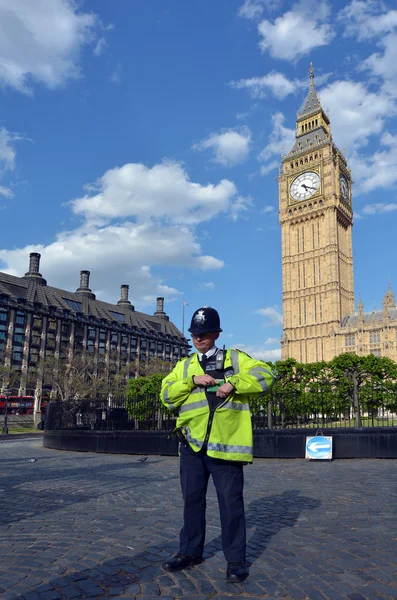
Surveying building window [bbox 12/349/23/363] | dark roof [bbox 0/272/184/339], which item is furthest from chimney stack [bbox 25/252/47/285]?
building window [bbox 12/349/23/363]

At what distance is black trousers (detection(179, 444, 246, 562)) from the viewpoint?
3.72m

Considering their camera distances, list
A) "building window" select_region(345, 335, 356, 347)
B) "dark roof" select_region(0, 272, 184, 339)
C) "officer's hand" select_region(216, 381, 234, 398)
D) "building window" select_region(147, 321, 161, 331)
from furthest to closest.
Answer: "building window" select_region(147, 321, 161, 331), "dark roof" select_region(0, 272, 184, 339), "building window" select_region(345, 335, 356, 347), "officer's hand" select_region(216, 381, 234, 398)

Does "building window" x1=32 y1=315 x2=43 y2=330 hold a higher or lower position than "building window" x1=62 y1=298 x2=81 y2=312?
lower

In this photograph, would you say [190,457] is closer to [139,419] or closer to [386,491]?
[386,491]

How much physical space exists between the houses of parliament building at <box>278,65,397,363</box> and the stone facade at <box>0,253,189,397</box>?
32.7 meters

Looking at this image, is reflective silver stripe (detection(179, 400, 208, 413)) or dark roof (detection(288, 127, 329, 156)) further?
dark roof (detection(288, 127, 329, 156))

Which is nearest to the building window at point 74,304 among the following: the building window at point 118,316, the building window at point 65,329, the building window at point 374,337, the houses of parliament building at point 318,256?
the building window at point 65,329

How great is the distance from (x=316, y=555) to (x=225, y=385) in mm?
1897

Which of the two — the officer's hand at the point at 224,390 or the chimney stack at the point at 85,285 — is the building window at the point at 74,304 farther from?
the officer's hand at the point at 224,390

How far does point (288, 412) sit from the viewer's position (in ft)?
45.1

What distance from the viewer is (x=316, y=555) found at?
4.18m

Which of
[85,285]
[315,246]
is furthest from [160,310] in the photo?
[315,246]

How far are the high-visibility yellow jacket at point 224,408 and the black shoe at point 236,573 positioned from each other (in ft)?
2.66

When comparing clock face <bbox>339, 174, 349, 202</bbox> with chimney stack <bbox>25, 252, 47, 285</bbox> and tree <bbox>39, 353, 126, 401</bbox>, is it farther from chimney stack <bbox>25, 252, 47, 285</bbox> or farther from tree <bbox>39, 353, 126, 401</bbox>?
chimney stack <bbox>25, 252, 47, 285</bbox>
